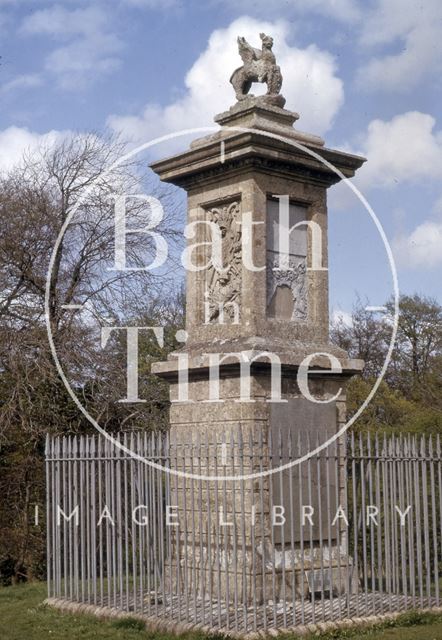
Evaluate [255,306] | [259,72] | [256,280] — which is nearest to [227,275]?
[256,280]

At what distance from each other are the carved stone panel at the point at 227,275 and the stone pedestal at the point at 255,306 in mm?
13

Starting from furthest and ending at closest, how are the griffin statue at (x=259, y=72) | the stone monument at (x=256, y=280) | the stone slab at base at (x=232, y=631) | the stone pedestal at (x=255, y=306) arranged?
the griffin statue at (x=259, y=72) < the stone monument at (x=256, y=280) < the stone pedestal at (x=255, y=306) < the stone slab at base at (x=232, y=631)

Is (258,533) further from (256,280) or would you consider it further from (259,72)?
(259,72)

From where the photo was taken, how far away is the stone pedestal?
967cm

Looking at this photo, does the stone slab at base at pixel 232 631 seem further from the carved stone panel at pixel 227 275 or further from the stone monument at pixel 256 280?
the carved stone panel at pixel 227 275

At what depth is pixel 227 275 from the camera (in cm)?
1048

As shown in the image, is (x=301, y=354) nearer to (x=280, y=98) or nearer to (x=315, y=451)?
(x=315, y=451)

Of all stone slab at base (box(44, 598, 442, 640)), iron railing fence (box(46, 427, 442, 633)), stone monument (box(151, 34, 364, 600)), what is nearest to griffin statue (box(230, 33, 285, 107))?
stone monument (box(151, 34, 364, 600))

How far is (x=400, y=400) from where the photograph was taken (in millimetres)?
29719

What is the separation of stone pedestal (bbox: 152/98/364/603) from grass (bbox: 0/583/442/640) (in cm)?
80

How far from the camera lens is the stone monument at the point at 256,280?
9.84 metres

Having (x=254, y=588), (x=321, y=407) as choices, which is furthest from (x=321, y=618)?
(x=321, y=407)

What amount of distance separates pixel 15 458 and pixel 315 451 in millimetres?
7737

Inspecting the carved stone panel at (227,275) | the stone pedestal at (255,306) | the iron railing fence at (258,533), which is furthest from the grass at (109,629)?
the carved stone panel at (227,275)
